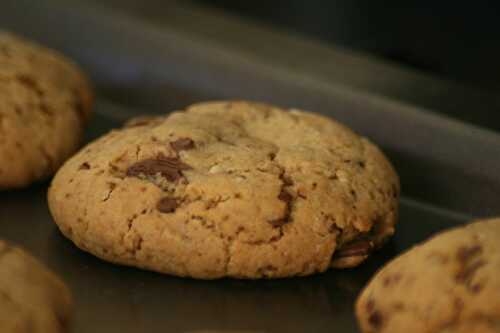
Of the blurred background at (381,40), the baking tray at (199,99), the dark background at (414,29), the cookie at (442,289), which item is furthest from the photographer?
the dark background at (414,29)

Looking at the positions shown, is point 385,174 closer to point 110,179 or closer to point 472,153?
point 472,153

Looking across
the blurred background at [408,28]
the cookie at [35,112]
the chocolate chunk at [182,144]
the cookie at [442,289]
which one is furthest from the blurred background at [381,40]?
the cookie at [442,289]

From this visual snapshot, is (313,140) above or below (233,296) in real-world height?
above

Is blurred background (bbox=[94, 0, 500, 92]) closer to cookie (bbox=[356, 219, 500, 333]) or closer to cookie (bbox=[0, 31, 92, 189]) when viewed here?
cookie (bbox=[0, 31, 92, 189])

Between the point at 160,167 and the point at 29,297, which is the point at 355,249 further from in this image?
the point at 29,297

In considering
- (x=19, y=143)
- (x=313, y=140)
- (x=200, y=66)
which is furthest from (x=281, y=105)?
(x=19, y=143)

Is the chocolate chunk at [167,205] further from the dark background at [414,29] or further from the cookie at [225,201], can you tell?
the dark background at [414,29]
